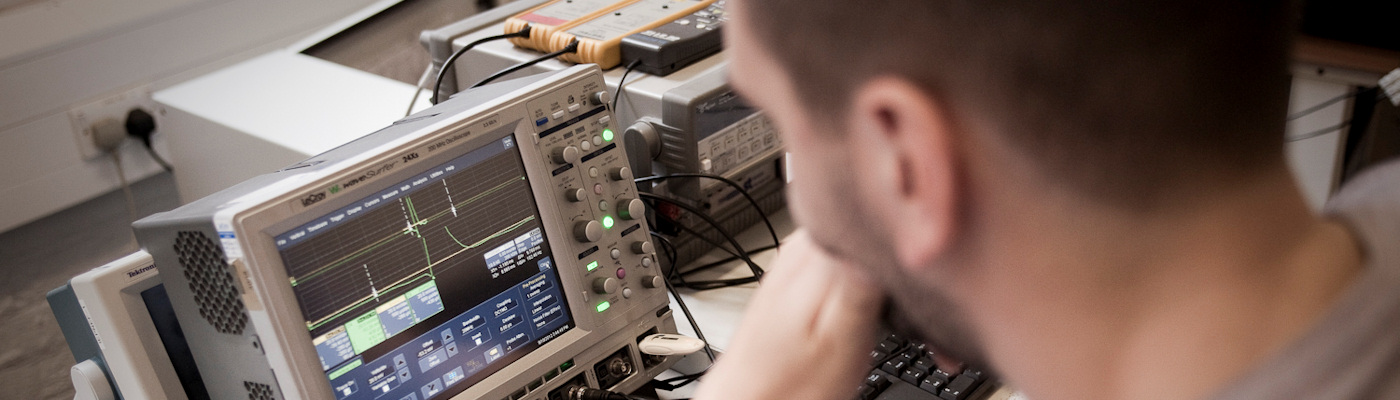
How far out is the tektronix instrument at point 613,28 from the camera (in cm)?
139

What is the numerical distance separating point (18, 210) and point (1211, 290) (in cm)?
226

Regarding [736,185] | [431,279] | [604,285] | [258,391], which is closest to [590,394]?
[604,285]

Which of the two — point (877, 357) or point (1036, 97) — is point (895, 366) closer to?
point (877, 357)

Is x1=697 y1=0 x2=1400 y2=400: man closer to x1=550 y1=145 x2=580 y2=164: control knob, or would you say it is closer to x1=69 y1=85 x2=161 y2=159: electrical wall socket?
x1=550 y1=145 x2=580 y2=164: control knob

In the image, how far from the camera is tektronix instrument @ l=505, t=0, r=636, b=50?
4.75ft

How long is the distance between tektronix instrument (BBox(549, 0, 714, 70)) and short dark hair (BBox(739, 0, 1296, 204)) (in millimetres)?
961

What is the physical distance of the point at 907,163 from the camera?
0.45m

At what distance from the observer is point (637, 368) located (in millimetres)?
1132

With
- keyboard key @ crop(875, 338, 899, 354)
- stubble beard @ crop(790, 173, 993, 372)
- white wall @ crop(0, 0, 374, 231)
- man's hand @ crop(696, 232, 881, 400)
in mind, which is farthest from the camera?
white wall @ crop(0, 0, 374, 231)

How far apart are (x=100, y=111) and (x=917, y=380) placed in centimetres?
185

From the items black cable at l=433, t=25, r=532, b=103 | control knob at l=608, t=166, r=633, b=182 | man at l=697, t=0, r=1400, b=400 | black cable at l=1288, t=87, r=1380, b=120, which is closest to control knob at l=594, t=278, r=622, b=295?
control knob at l=608, t=166, r=633, b=182

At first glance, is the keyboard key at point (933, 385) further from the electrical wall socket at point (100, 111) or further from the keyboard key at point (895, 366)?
the electrical wall socket at point (100, 111)

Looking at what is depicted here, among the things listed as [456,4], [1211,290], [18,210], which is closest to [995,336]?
[1211,290]

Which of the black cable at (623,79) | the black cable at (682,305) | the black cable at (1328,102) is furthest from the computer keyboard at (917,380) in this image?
the black cable at (1328,102)
